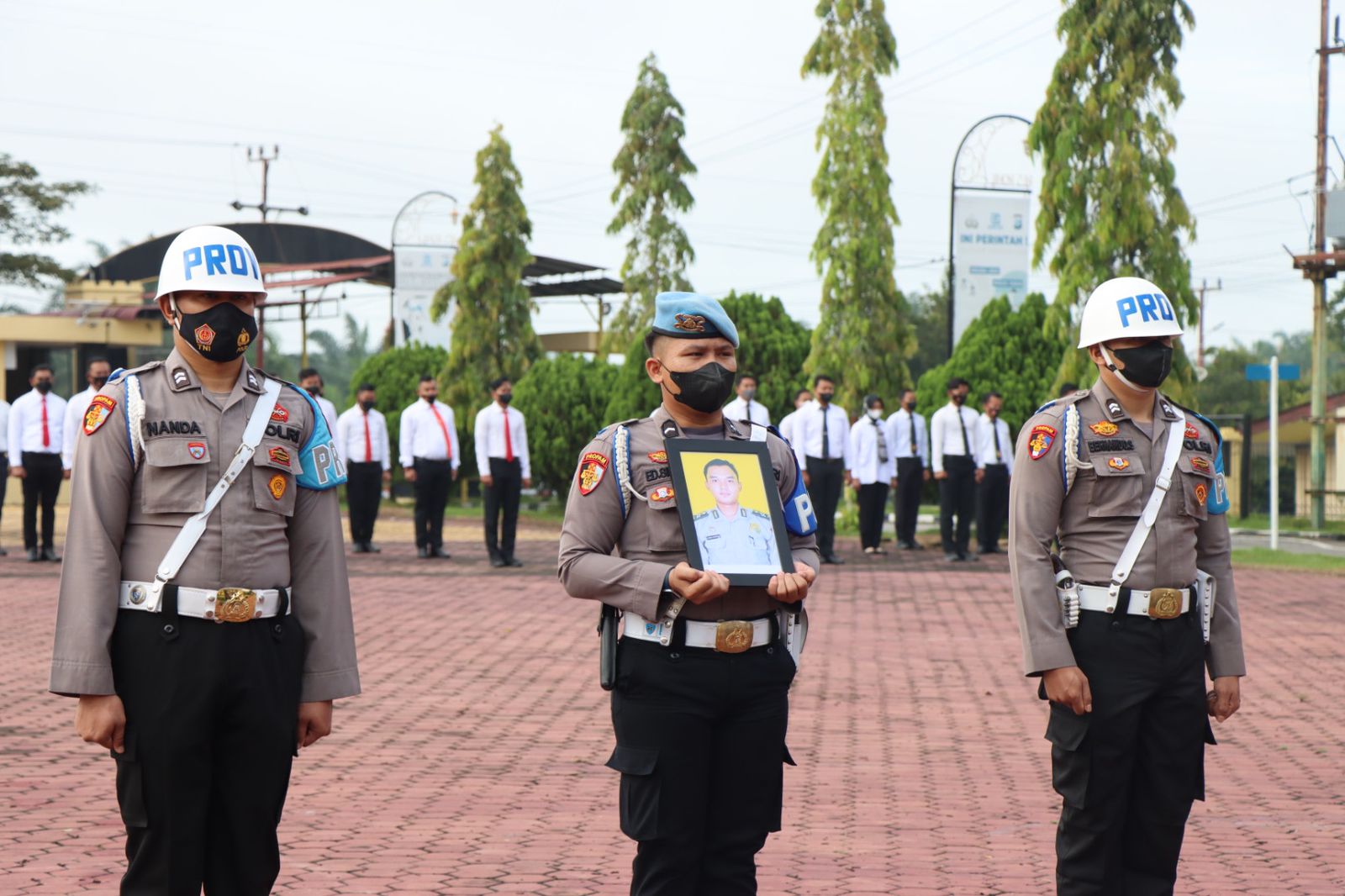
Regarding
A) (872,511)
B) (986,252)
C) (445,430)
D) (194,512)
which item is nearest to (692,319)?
(194,512)

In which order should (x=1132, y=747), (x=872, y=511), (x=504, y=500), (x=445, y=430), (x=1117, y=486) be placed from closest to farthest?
1. (x=1132, y=747)
2. (x=1117, y=486)
3. (x=504, y=500)
4. (x=445, y=430)
5. (x=872, y=511)

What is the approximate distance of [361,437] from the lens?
18.6 meters

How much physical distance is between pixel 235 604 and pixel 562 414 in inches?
966

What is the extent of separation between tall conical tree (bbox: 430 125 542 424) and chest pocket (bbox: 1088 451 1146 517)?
2751cm

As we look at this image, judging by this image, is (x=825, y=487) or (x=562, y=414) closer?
(x=825, y=487)

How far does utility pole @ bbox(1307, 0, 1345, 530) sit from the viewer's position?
28.6 m

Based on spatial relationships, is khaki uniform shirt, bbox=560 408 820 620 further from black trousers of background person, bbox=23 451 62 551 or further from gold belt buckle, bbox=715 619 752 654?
black trousers of background person, bbox=23 451 62 551

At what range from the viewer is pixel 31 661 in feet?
35.4

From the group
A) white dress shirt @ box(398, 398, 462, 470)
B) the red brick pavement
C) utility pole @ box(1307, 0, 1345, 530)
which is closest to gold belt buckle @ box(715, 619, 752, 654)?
the red brick pavement

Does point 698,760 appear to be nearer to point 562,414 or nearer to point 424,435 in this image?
point 424,435

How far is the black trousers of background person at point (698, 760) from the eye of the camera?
159 inches

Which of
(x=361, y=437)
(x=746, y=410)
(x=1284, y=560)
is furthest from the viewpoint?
(x=1284, y=560)

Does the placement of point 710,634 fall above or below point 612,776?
above

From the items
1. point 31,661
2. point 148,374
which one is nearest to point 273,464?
point 148,374
